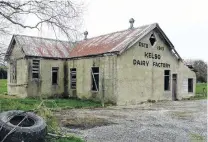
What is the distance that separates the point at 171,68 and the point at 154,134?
53.6 feet

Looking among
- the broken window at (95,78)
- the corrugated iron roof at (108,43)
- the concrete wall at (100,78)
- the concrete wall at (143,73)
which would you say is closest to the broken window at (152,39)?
the concrete wall at (143,73)

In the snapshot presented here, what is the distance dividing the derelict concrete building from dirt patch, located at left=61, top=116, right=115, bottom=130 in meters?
7.19

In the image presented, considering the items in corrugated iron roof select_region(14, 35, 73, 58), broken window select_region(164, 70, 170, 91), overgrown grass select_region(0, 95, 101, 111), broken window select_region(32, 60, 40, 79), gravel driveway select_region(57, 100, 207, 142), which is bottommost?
gravel driveway select_region(57, 100, 207, 142)

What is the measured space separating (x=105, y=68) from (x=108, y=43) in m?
2.69

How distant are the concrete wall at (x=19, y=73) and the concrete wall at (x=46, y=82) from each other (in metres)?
0.49

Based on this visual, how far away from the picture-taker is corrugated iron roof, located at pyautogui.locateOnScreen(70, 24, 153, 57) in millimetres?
22434

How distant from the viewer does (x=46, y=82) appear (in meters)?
25.3

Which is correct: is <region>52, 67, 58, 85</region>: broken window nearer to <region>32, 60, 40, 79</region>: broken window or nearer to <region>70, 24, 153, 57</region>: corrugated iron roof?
<region>32, 60, 40, 79</region>: broken window

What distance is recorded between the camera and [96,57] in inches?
907

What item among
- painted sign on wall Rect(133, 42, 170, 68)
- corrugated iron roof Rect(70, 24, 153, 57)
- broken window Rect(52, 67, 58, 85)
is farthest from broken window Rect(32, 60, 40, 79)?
painted sign on wall Rect(133, 42, 170, 68)

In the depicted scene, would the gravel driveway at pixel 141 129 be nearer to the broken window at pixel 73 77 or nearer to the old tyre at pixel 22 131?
the old tyre at pixel 22 131

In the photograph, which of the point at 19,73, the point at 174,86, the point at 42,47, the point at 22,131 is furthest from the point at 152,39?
the point at 22,131

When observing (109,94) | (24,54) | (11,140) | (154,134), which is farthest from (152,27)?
(11,140)

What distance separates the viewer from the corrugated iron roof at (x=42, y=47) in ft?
Result: 82.0
